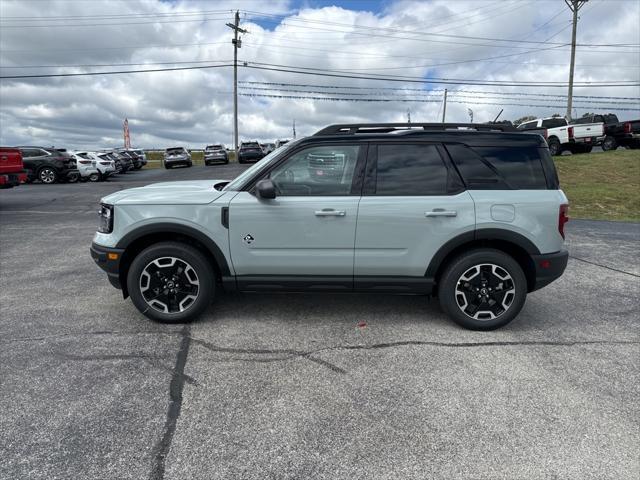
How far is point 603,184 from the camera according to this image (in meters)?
16.4

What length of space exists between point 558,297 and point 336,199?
298 centimetres

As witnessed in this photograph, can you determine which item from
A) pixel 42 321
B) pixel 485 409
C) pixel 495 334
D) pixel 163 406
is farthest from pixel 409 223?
pixel 42 321

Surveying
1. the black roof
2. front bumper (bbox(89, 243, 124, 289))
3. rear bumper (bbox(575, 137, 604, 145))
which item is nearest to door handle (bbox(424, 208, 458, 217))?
the black roof

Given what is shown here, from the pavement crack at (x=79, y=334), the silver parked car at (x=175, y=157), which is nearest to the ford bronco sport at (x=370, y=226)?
the pavement crack at (x=79, y=334)

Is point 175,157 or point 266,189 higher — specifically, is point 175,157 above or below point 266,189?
above

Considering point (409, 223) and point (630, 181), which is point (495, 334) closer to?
point (409, 223)

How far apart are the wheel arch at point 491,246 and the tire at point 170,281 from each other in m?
2.03

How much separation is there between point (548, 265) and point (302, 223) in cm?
220

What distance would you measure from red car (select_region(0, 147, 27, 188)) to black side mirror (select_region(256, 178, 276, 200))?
408 inches

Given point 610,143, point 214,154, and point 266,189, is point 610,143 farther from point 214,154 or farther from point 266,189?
point 266,189

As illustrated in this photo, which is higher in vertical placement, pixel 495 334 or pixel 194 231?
pixel 194 231

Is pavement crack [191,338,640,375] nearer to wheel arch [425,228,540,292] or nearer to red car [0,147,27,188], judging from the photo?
wheel arch [425,228,540,292]

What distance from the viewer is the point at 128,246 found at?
3.99 meters

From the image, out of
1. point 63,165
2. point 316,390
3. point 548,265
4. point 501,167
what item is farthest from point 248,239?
point 63,165
